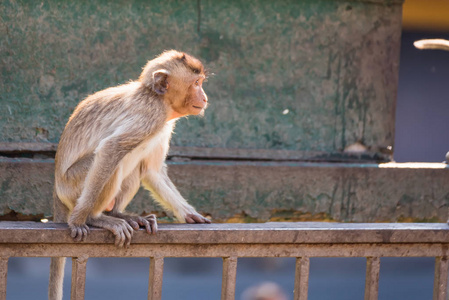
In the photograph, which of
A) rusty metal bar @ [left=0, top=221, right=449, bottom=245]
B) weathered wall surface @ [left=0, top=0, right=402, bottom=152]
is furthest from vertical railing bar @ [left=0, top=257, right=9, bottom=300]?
weathered wall surface @ [left=0, top=0, right=402, bottom=152]

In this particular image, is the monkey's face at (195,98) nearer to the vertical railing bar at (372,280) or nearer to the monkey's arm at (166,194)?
the monkey's arm at (166,194)

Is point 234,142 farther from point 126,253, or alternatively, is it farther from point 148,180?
point 126,253

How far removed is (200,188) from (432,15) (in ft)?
14.4

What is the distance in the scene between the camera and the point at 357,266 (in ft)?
25.8

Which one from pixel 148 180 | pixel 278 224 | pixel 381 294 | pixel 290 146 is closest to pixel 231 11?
pixel 290 146

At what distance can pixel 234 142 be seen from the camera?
545 cm

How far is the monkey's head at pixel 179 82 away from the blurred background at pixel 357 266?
11.3 feet

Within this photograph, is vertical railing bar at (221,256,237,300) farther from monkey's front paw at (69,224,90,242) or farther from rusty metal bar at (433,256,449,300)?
rusty metal bar at (433,256,449,300)

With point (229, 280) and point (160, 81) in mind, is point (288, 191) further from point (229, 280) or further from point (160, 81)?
point (229, 280)

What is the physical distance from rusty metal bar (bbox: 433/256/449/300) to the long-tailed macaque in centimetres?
122

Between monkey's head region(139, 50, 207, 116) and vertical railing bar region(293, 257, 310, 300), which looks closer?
vertical railing bar region(293, 257, 310, 300)

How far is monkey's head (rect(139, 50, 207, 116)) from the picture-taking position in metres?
3.41

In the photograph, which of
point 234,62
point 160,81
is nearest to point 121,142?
point 160,81

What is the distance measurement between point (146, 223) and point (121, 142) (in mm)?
600
